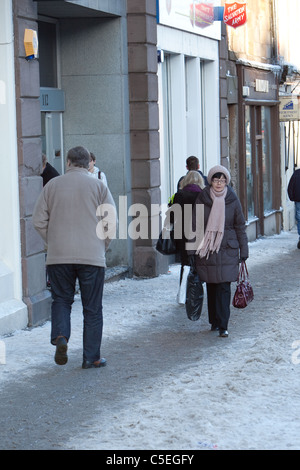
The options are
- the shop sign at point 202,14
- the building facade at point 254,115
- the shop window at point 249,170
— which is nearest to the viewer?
the shop sign at point 202,14

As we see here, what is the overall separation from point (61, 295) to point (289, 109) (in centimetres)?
1853

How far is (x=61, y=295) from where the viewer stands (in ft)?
29.5

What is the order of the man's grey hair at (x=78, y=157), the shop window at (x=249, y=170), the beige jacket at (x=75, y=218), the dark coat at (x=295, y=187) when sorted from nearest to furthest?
the beige jacket at (x=75, y=218)
the man's grey hair at (x=78, y=157)
the dark coat at (x=295, y=187)
the shop window at (x=249, y=170)

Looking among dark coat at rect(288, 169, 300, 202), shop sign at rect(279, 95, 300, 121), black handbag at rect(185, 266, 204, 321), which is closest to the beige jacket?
black handbag at rect(185, 266, 204, 321)

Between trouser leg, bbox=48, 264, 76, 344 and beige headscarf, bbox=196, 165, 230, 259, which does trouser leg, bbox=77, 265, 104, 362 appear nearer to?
trouser leg, bbox=48, 264, 76, 344

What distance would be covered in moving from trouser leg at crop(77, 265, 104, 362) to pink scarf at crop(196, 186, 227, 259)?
1757mm

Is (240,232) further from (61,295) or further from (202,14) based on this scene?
(202,14)

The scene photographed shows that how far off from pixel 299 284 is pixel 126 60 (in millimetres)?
3896

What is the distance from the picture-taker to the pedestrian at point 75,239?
8.87 meters

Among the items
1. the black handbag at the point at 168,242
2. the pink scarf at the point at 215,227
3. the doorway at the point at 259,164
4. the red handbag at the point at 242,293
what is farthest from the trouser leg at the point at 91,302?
the doorway at the point at 259,164

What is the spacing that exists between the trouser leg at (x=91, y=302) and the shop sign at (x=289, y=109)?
18.3m

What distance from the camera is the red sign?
65.8ft

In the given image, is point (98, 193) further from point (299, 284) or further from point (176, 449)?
point (299, 284)

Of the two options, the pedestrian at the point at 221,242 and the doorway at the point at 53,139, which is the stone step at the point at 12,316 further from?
the doorway at the point at 53,139
